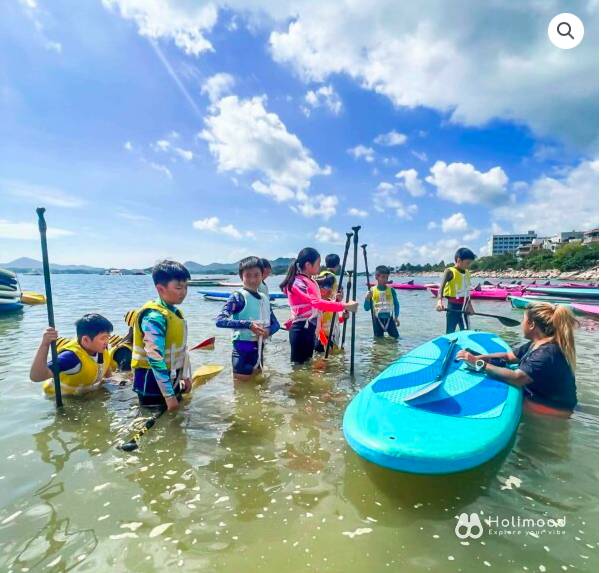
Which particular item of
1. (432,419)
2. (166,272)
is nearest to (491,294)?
(432,419)

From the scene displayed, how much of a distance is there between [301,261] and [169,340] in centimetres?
236

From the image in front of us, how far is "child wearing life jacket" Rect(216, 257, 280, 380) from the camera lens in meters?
4.64

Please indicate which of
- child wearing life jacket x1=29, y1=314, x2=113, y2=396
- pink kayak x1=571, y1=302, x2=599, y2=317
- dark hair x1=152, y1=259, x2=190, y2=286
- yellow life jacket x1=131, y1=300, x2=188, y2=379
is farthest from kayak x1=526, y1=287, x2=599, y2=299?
child wearing life jacket x1=29, y1=314, x2=113, y2=396

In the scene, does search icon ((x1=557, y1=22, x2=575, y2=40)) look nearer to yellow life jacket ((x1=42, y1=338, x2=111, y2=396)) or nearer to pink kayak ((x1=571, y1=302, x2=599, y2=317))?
→ yellow life jacket ((x1=42, y1=338, x2=111, y2=396))

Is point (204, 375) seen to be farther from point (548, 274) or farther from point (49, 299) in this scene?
point (548, 274)

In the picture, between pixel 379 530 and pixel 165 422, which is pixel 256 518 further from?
pixel 165 422

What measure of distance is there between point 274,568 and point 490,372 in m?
3.26

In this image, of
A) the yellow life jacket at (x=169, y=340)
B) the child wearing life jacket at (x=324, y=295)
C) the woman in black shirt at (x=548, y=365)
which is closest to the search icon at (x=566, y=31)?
the woman in black shirt at (x=548, y=365)

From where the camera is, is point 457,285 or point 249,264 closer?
point 249,264

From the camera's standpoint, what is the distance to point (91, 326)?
4.57m

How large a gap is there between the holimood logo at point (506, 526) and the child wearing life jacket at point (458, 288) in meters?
5.59

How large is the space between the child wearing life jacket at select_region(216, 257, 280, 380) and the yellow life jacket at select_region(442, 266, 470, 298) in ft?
15.8

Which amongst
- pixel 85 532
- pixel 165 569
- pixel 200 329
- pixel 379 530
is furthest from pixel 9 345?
pixel 379 530

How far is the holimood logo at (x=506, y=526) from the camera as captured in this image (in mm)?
2454
